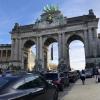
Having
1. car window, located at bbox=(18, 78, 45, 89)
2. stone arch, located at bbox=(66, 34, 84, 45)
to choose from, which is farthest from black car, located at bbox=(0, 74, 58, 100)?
stone arch, located at bbox=(66, 34, 84, 45)

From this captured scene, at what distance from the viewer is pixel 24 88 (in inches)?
266

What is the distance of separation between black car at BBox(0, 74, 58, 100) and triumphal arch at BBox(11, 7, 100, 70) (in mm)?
64139

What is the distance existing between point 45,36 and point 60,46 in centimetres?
626

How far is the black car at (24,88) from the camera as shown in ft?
19.9

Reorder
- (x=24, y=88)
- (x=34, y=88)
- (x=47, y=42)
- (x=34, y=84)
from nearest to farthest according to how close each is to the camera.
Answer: (x=24, y=88), (x=34, y=88), (x=34, y=84), (x=47, y=42)

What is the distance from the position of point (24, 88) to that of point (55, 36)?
73.8 m

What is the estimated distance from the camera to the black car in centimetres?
607

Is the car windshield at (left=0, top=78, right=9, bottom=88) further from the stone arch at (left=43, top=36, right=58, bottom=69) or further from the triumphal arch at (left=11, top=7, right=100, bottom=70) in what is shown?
the stone arch at (left=43, top=36, right=58, bottom=69)

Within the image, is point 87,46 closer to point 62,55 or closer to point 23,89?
point 62,55

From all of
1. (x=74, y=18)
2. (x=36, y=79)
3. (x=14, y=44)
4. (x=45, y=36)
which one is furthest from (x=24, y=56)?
(x=36, y=79)

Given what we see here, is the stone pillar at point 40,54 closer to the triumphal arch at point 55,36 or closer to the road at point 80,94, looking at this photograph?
the triumphal arch at point 55,36

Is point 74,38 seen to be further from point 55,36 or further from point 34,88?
Result: point 34,88

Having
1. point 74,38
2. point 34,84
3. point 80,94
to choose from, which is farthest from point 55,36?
point 34,84

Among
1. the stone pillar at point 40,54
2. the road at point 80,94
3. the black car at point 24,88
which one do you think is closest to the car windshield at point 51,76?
the road at point 80,94
